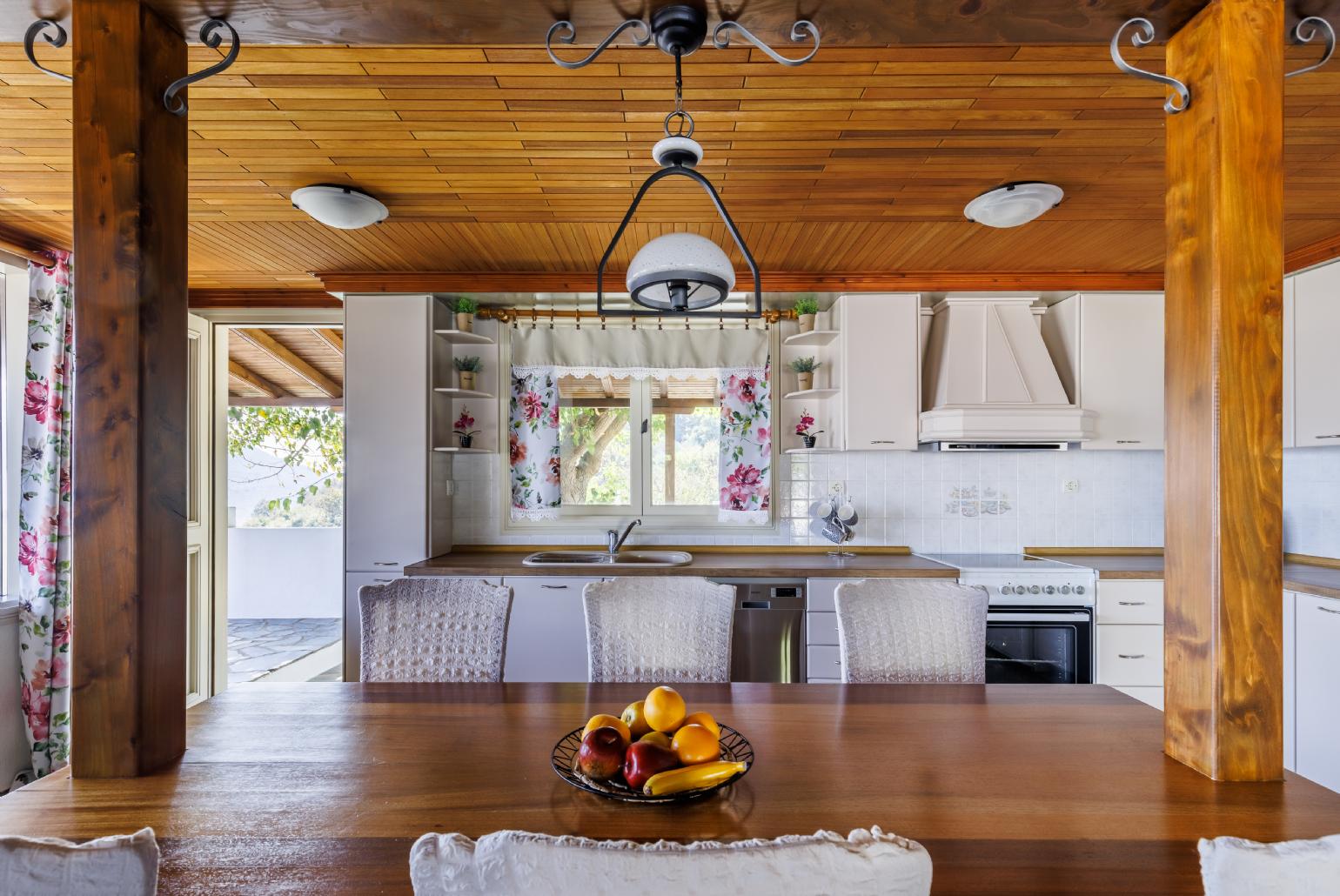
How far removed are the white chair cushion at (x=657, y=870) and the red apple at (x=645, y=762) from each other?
1.58ft

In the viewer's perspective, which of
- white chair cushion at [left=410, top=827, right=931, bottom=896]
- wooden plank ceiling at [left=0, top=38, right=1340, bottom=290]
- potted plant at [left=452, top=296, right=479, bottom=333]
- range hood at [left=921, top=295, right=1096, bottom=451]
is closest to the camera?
white chair cushion at [left=410, top=827, right=931, bottom=896]

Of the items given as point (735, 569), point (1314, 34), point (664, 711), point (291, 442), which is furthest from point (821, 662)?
point (291, 442)

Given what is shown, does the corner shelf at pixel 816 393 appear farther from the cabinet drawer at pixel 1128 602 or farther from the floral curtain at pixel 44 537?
the floral curtain at pixel 44 537

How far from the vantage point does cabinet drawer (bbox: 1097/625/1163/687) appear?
3.14 m

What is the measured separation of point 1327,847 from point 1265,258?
3.16 feet

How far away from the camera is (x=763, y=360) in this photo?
386 cm

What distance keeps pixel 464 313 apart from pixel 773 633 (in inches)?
93.1

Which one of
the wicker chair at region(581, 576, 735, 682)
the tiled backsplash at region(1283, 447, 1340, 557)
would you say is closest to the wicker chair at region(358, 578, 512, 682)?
the wicker chair at region(581, 576, 735, 682)

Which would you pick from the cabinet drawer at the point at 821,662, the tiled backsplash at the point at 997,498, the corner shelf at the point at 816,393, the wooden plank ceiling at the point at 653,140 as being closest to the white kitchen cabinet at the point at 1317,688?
the tiled backsplash at the point at 997,498

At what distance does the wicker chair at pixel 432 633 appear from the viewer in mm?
1945

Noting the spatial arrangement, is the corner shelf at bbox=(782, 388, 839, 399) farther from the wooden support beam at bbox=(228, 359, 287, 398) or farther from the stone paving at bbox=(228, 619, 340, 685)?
the wooden support beam at bbox=(228, 359, 287, 398)

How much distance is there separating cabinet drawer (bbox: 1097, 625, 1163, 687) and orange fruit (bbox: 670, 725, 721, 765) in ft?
9.32

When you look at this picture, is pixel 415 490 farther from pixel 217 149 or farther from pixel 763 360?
pixel 763 360

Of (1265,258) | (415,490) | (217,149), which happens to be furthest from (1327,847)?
(415,490)
